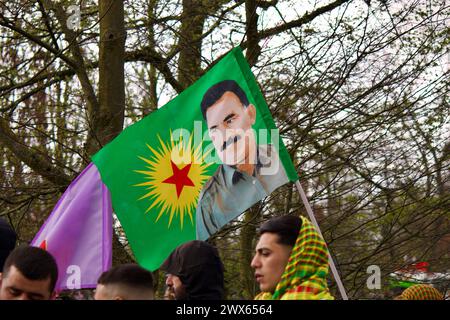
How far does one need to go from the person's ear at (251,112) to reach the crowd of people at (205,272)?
1.71 meters

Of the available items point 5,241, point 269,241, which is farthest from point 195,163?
point 269,241

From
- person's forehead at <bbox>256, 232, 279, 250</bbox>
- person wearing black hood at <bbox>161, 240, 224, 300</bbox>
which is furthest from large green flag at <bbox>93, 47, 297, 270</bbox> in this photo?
person's forehead at <bbox>256, 232, 279, 250</bbox>

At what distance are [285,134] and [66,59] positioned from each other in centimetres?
256

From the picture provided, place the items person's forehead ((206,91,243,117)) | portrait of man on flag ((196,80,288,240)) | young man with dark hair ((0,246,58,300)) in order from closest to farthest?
young man with dark hair ((0,246,58,300))
portrait of man on flag ((196,80,288,240))
person's forehead ((206,91,243,117))

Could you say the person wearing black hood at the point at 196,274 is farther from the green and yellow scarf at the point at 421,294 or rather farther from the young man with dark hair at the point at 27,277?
the green and yellow scarf at the point at 421,294

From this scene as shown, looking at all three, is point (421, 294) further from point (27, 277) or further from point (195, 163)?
point (27, 277)

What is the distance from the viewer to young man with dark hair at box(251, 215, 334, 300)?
4953 mm

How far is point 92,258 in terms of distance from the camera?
7164 millimetres

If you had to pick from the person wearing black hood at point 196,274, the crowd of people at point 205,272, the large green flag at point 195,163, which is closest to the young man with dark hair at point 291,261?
the crowd of people at point 205,272

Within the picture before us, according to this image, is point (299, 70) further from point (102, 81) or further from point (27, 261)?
point (27, 261)

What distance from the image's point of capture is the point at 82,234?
729 cm

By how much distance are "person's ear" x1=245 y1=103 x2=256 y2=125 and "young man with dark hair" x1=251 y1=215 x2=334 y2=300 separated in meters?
1.85

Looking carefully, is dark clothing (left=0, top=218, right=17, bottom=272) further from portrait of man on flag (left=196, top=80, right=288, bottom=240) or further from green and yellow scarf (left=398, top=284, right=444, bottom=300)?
green and yellow scarf (left=398, top=284, right=444, bottom=300)

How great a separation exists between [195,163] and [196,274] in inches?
79.6
